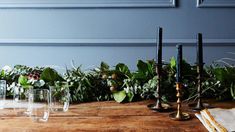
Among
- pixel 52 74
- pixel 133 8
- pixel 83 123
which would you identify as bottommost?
pixel 83 123

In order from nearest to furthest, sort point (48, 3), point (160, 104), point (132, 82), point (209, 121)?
point (209, 121) → point (160, 104) → point (132, 82) → point (48, 3)

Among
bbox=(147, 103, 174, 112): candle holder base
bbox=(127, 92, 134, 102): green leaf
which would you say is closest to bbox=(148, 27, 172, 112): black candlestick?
bbox=(147, 103, 174, 112): candle holder base

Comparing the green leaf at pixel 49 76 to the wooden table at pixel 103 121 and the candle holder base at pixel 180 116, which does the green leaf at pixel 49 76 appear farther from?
the candle holder base at pixel 180 116

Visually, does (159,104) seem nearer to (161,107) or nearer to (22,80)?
(161,107)

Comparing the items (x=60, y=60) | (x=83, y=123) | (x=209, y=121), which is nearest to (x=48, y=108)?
(x=83, y=123)

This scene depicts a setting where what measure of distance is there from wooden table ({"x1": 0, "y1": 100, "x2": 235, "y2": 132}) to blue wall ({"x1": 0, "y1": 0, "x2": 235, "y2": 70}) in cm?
71

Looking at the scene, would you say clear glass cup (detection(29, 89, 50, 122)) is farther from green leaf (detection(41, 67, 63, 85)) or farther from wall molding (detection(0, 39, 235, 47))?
wall molding (detection(0, 39, 235, 47))

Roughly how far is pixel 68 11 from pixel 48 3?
12cm

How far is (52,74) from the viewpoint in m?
1.22

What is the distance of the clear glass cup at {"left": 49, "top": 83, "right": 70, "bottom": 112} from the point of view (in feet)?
3.30

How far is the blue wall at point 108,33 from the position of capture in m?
1.72

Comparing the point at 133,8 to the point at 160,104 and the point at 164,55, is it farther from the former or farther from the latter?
the point at 160,104

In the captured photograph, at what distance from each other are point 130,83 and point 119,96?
7 cm

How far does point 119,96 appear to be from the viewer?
1147mm
